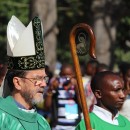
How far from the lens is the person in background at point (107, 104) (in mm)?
6238

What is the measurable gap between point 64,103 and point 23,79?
4700 millimetres

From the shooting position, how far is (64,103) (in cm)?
1013

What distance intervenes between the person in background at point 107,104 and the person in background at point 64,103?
3268 millimetres

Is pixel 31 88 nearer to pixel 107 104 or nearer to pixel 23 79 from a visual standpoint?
pixel 23 79

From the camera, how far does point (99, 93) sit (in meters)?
6.51

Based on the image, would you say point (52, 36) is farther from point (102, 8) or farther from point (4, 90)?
point (4, 90)

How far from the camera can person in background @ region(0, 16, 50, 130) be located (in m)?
5.33

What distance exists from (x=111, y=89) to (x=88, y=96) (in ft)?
10.3

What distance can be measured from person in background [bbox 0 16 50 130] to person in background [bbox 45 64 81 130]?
4.28m

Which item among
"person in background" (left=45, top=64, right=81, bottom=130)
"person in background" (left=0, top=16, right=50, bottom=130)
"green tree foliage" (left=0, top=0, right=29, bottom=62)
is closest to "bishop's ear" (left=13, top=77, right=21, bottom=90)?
"person in background" (left=0, top=16, right=50, bottom=130)

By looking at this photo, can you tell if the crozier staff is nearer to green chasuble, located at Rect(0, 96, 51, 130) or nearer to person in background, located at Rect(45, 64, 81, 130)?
green chasuble, located at Rect(0, 96, 51, 130)

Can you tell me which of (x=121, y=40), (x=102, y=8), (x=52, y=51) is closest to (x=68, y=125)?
(x=52, y=51)

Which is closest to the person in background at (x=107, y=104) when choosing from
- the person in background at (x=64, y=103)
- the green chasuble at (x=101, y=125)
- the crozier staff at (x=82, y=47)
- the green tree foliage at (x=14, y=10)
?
the green chasuble at (x=101, y=125)

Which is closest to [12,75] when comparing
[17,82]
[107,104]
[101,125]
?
[17,82]
